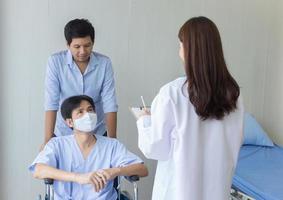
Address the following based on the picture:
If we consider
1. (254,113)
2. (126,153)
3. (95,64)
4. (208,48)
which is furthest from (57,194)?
(254,113)

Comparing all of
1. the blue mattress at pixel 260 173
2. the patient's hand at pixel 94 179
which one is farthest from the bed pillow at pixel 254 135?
the patient's hand at pixel 94 179

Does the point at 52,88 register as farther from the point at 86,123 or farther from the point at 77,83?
the point at 86,123

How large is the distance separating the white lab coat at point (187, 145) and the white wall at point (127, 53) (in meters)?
1.44

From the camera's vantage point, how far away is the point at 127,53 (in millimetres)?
3209

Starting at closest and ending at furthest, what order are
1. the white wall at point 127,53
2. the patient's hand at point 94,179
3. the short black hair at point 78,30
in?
the patient's hand at point 94,179, the short black hair at point 78,30, the white wall at point 127,53

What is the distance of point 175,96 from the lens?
1.70 metres

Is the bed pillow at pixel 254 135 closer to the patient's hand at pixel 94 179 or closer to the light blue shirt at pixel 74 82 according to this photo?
the light blue shirt at pixel 74 82

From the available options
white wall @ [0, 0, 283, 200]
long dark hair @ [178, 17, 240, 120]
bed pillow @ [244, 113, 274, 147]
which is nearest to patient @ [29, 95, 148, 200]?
long dark hair @ [178, 17, 240, 120]

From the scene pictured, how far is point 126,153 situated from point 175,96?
601 millimetres

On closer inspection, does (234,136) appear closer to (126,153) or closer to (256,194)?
(126,153)

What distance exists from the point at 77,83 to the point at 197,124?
95 cm

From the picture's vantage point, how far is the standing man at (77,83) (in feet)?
7.77

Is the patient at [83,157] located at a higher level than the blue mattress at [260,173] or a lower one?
higher

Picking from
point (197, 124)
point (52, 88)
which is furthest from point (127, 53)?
point (197, 124)
